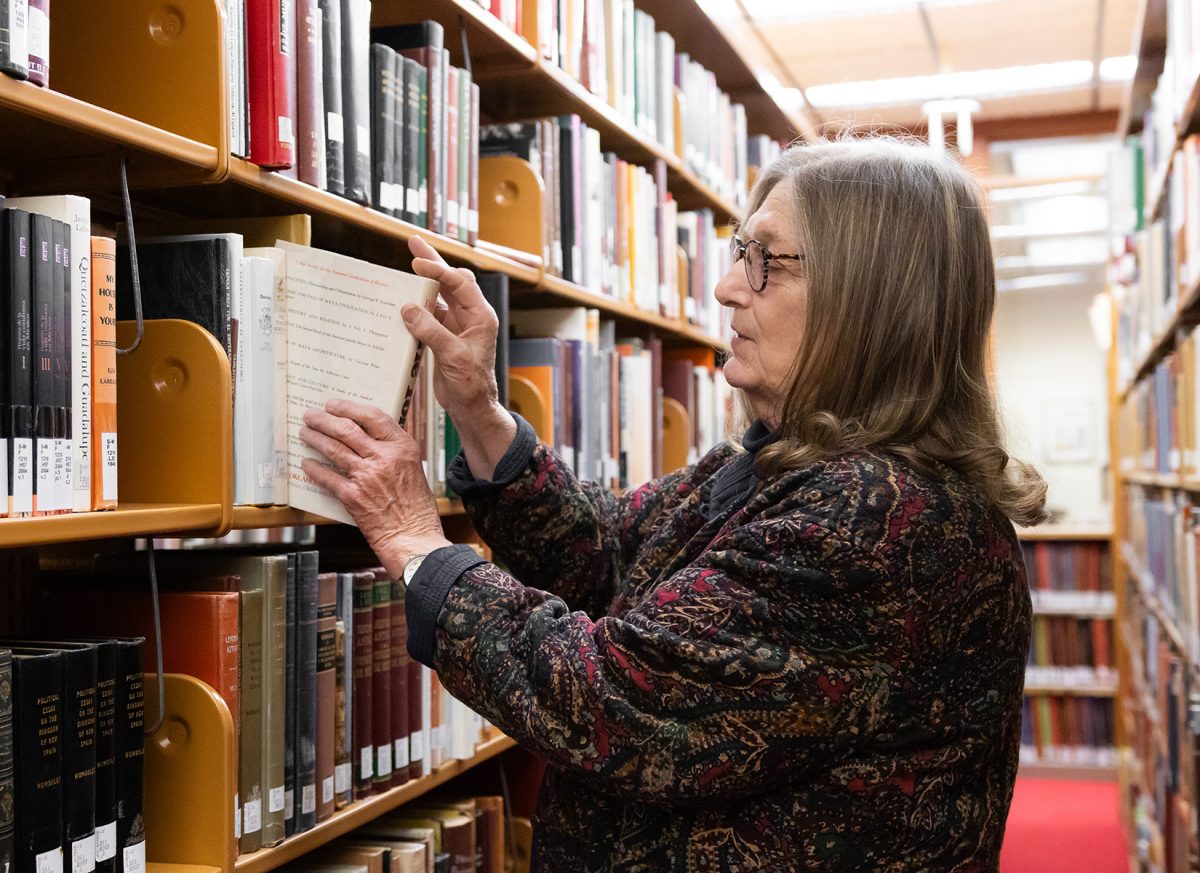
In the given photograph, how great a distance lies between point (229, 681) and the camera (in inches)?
50.8

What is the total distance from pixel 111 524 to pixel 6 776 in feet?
0.73

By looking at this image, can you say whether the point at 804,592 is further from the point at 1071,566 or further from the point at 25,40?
the point at 1071,566

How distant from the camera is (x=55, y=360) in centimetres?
106

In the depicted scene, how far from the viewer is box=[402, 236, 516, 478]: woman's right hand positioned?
1363mm

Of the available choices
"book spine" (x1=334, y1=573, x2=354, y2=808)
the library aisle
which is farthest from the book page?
"book spine" (x1=334, y1=573, x2=354, y2=808)

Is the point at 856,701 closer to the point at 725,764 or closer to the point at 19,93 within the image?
the point at 725,764

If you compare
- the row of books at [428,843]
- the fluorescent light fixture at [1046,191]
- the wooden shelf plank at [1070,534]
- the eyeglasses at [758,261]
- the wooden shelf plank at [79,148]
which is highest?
the fluorescent light fixture at [1046,191]

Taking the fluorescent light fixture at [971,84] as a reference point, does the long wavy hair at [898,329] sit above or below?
below

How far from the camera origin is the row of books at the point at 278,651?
4.24ft

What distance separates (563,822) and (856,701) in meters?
0.37

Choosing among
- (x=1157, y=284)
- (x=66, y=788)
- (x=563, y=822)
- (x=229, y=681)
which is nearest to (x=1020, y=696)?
(x=563, y=822)

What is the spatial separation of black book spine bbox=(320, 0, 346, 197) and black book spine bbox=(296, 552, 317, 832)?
0.44 m

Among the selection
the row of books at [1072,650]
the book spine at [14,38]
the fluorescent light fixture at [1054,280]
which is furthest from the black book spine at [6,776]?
the fluorescent light fixture at [1054,280]

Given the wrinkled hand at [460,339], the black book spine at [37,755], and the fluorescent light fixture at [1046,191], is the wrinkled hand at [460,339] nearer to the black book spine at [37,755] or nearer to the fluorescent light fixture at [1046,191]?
the black book spine at [37,755]
